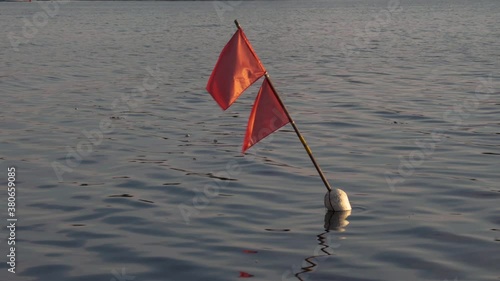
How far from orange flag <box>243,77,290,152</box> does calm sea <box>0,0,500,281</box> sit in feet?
3.71

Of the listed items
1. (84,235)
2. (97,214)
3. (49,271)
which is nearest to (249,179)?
(97,214)

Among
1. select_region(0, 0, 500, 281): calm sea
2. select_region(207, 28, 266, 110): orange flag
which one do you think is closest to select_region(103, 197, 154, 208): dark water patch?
select_region(0, 0, 500, 281): calm sea

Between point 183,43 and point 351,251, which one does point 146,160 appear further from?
point 183,43

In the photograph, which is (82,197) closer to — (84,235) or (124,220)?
(124,220)

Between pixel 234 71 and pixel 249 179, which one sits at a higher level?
pixel 234 71

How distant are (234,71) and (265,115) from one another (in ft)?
2.26

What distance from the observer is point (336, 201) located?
10.9 meters

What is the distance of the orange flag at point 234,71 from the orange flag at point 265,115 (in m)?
0.28

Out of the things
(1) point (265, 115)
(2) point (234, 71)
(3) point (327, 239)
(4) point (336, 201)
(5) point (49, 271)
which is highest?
(2) point (234, 71)

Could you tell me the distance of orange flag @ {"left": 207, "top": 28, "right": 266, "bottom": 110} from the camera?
10.1m

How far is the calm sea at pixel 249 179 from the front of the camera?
9.11 meters

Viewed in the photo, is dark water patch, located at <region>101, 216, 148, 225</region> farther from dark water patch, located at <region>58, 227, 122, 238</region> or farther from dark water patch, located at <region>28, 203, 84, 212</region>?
dark water patch, located at <region>28, 203, 84, 212</region>

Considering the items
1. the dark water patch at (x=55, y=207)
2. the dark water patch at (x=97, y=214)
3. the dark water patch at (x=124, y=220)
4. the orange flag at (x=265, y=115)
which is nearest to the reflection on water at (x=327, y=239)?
the orange flag at (x=265, y=115)

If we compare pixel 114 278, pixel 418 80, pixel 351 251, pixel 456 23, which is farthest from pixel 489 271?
pixel 456 23
